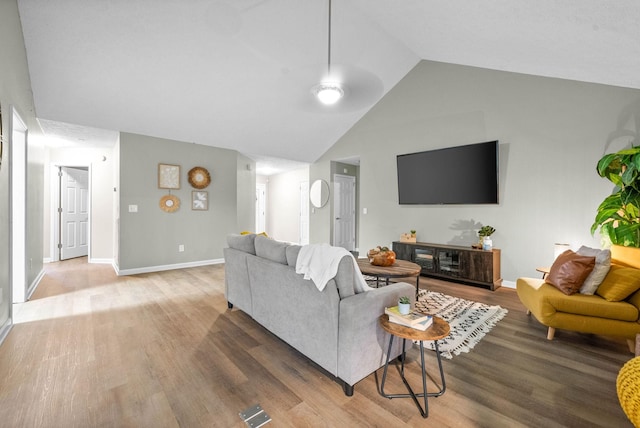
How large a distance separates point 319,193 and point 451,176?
10.7ft

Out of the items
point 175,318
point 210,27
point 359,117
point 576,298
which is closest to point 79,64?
point 210,27

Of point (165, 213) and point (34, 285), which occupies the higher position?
point (165, 213)

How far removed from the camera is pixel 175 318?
2783 mm

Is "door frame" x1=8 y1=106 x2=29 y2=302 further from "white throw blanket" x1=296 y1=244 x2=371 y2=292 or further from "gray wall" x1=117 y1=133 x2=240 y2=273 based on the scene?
"white throw blanket" x1=296 y1=244 x2=371 y2=292

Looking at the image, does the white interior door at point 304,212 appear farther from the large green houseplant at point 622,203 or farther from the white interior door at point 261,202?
the large green houseplant at point 622,203

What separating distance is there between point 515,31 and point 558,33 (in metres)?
0.38

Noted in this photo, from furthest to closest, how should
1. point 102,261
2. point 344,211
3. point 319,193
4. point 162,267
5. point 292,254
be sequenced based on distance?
point 344,211, point 319,193, point 102,261, point 162,267, point 292,254

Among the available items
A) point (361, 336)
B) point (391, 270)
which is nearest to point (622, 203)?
point (391, 270)

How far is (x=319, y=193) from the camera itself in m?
6.95

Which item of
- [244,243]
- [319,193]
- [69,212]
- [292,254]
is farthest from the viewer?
[319,193]

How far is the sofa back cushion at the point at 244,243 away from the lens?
264 centimetres

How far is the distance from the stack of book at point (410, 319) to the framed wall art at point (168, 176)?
4710mm

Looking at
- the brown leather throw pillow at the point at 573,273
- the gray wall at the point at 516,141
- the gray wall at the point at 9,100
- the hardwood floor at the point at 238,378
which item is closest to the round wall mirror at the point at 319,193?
the gray wall at the point at 516,141

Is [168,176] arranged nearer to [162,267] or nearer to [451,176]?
[162,267]
